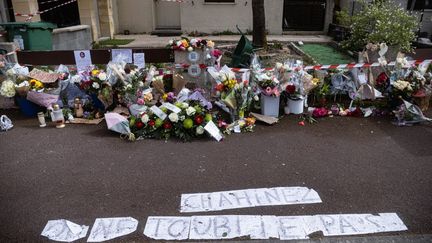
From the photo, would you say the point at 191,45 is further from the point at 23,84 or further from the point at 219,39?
the point at 219,39

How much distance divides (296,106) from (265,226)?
353cm

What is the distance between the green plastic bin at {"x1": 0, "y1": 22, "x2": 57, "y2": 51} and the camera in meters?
9.01

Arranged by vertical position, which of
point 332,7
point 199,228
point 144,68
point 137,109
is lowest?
point 199,228

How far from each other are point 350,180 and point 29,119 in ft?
18.7

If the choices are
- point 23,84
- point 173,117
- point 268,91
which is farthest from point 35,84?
point 268,91

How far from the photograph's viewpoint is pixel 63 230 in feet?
11.8

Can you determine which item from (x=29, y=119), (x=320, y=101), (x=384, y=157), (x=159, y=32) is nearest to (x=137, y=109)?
(x=29, y=119)

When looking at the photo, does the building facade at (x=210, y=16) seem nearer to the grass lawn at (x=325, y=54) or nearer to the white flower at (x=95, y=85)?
the grass lawn at (x=325, y=54)

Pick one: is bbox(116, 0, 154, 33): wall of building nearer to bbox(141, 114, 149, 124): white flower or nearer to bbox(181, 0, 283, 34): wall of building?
bbox(181, 0, 283, 34): wall of building

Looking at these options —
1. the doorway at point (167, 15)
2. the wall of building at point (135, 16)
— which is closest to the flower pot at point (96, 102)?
the wall of building at point (135, 16)

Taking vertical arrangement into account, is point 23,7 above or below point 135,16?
above

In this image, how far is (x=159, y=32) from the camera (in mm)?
15820

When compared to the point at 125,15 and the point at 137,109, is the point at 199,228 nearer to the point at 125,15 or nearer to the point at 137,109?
the point at 137,109

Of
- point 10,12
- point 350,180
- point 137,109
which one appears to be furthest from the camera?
point 10,12
